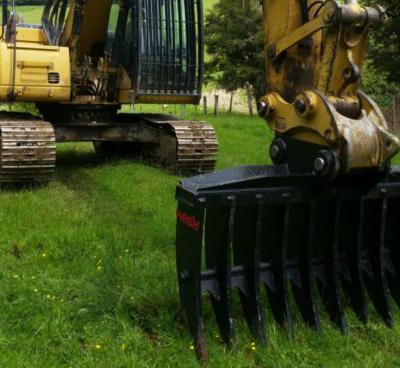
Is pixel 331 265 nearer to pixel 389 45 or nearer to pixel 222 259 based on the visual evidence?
pixel 222 259

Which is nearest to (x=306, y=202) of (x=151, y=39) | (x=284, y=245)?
(x=284, y=245)

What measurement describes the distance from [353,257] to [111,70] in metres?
4.98

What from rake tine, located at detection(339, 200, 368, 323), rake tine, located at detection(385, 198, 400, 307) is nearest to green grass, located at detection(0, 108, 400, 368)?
rake tine, located at detection(339, 200, 368, 323)

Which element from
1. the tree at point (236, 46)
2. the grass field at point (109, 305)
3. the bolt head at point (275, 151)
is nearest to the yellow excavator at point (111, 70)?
the grass field at point (109, 305)

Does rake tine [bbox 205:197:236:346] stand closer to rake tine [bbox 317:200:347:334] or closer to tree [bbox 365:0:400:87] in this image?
rake tine [bbox 317:200:347:334]

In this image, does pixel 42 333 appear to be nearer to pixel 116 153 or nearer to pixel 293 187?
pixel 293 187

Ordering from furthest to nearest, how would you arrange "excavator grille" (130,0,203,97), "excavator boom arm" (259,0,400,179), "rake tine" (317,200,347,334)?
"excavator grille" (130,0,203,97) < "rake tine" (317,200,347,334) < "excavator boom arm" (259,0,400,179)

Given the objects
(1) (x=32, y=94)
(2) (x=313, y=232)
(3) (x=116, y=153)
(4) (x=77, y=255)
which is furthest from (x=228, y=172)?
(3) (x=116, y=153)

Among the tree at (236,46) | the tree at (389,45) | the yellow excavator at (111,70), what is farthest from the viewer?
the tree at (236,46)

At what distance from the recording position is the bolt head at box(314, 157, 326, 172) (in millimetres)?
3189

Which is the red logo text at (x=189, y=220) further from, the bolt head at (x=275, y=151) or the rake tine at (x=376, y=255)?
the rake tine at (x=376, y=255)

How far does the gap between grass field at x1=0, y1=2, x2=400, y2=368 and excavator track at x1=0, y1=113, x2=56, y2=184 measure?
0.48m

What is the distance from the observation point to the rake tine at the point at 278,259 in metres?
3.40

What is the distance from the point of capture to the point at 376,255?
3.72m
